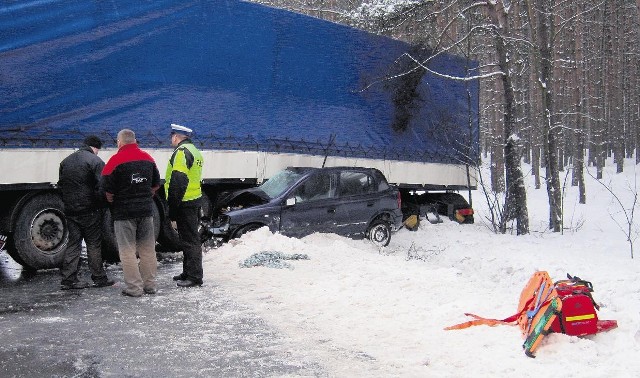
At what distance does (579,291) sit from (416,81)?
976cm

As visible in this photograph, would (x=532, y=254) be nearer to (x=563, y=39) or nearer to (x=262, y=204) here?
(x=262, y=204)

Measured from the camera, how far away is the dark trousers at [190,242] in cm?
812

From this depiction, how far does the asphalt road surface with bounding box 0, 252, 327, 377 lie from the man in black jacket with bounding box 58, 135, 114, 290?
267 millimetres

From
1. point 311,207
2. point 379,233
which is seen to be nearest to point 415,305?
point 311,207

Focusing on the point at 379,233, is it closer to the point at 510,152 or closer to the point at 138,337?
the point at 510,152

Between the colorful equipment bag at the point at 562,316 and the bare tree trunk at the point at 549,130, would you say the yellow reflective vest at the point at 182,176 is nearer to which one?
the colorful equipment bag at the point at 562,316

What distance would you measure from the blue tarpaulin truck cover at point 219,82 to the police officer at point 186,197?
1.70 meters

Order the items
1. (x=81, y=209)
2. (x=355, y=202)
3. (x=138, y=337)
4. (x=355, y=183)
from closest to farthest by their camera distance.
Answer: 1. (x=138, y=337)
2. (x=81, y=209)
3. (x=355, y=202)
4. (x=355, y=183)

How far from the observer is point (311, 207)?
11.8 metres

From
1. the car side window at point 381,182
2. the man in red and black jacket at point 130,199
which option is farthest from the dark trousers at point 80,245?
the car side window at point 381,182

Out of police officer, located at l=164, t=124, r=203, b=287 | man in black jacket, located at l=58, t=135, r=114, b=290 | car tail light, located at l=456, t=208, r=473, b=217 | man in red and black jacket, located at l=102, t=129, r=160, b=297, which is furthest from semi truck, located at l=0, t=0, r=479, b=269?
police officer, located at l=164, t=124, r=203, b=287

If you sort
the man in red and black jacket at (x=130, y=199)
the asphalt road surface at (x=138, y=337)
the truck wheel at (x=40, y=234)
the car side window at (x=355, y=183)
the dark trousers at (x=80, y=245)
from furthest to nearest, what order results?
the car side window at (x=355, y=183), the truck wheel at (x=40, y=234), the dark trousers at (x=80, y=245), the man in red and black jacket at (x=130, y=199), the asphalt road surface at (x=138, y=337)

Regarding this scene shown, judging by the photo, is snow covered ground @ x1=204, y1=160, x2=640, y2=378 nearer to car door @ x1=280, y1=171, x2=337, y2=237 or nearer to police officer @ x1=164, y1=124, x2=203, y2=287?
car door @ x1=280, y1=171, x2=337, y2=237

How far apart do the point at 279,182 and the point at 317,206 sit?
Result: 2.67 feet
